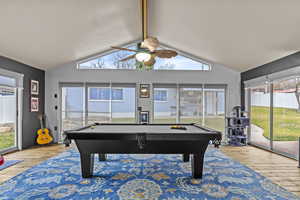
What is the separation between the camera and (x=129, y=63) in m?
5.86

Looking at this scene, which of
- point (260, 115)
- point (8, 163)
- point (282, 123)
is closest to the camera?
point (8, 163)

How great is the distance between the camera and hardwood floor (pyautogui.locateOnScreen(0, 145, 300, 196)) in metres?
2.89

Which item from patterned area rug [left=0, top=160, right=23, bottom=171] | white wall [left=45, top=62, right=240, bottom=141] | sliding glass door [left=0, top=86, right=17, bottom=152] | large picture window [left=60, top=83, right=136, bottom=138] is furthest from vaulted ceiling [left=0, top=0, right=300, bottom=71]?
patterned area rug [left=0, top=160, right=23, bottom=171]

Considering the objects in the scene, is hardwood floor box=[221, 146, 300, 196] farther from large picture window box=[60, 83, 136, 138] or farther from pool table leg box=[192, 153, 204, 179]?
large picture window box=[60, 83, 136, 138]

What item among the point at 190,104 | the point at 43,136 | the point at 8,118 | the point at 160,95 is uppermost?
the point at 160,95

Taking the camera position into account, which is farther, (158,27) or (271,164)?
(158,27)

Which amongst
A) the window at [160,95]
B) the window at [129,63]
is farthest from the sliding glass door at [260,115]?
the window at [160,95]

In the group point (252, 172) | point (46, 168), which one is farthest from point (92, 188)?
point (252, 172)

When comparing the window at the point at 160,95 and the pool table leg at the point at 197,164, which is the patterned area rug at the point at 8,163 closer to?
the pool table leg at the point at 197,164

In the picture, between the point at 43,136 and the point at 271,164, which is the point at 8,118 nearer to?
the point at 43,136

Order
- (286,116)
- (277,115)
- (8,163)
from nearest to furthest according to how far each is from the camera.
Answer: (8,163), (286,116), (277,115)

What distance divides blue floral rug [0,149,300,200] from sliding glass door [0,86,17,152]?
1690 mm

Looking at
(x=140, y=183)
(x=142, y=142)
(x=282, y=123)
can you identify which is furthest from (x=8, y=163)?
(x=282, y=123)

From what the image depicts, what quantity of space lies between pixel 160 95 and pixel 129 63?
1.39 meters
